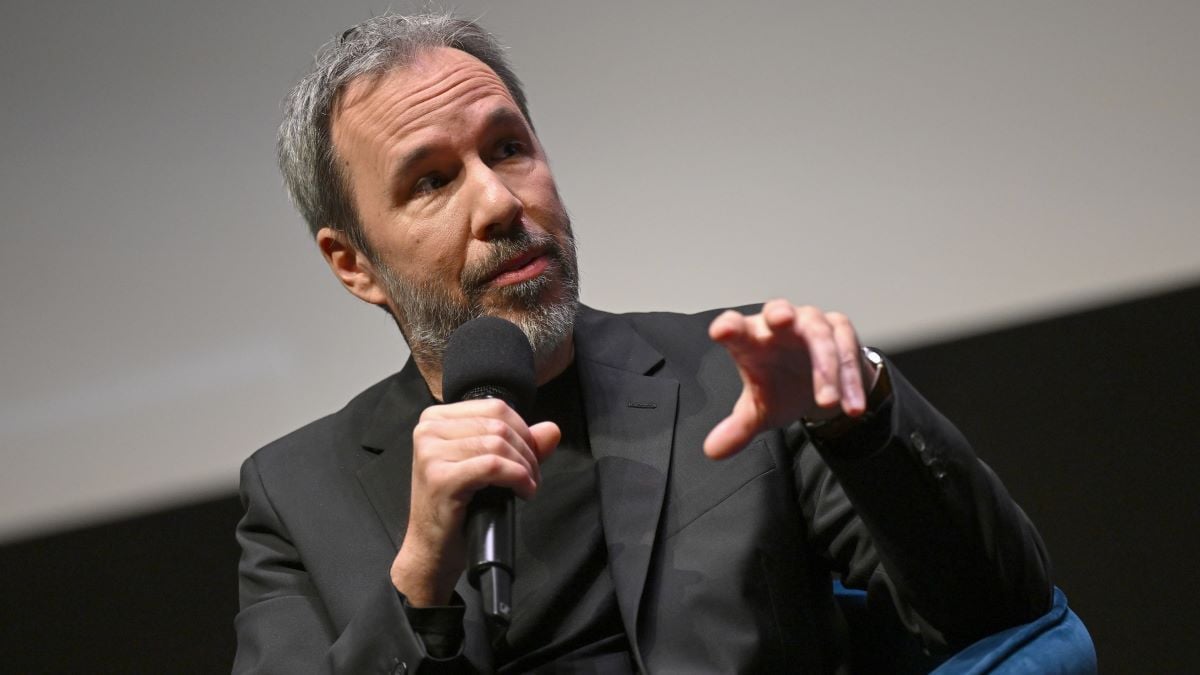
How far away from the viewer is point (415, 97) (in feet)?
5.87

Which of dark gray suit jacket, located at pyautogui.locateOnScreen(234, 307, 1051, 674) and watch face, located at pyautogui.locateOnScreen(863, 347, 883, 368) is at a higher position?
watch face, located at pyautogui.locateOnScreen(863, 347, 883, 368)

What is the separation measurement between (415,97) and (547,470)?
22.7 inches

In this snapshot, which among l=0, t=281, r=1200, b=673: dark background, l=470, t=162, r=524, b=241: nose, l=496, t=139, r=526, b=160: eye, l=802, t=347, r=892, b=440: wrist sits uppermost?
l=496, t=139, r=526, b=160: eye

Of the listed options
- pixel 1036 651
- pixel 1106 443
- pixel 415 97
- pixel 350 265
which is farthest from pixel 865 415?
pixel 1106 443

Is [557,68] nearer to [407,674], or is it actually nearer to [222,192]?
[222,192]

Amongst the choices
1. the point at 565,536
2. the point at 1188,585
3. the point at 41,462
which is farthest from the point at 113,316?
the point at 1188,585

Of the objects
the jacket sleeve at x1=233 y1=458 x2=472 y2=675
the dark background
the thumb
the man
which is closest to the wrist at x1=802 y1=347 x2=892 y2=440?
the man

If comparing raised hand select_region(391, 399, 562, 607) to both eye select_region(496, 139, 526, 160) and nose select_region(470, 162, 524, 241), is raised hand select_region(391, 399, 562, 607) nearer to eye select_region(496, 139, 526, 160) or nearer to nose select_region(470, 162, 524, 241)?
nose select_region(470, 162, 524, 241)

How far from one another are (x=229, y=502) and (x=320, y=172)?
876 millimetres

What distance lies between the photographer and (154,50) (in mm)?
2529

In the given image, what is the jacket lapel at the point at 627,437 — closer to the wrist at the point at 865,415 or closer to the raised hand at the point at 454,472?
the raised hand at the point at 454,472

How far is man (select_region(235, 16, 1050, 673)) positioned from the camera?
4.31ft

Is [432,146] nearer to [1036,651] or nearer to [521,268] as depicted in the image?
[521,268]

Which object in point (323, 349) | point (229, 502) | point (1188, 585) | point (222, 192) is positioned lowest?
point (1188, 585)
